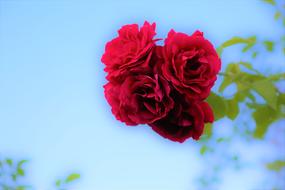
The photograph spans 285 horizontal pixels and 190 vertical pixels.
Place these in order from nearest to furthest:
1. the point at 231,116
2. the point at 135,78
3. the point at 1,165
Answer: the point at 135,78
the point at 231,116
the point at 1,165

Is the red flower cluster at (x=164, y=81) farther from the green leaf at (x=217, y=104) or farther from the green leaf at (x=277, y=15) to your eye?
the green leaf at (x=277, y=15)

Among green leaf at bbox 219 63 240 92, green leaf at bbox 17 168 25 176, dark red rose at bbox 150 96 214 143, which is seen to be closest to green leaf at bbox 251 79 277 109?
green leaf at bbox 219 63 240 92

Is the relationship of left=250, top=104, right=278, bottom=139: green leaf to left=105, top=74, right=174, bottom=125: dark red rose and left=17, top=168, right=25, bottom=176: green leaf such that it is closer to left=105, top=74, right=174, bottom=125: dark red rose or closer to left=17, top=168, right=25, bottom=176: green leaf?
left=105, top=74, right=174, bottom=125: dark red rose

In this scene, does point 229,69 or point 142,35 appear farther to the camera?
point 229,69

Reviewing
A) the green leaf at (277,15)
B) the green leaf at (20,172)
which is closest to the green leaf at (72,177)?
the green leaf at (20,172)

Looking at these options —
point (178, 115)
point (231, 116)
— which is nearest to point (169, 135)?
point (178, 115)

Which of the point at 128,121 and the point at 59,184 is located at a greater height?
the point at 59,184

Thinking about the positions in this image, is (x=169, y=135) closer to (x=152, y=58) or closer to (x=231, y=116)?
(x=152, y=58)
